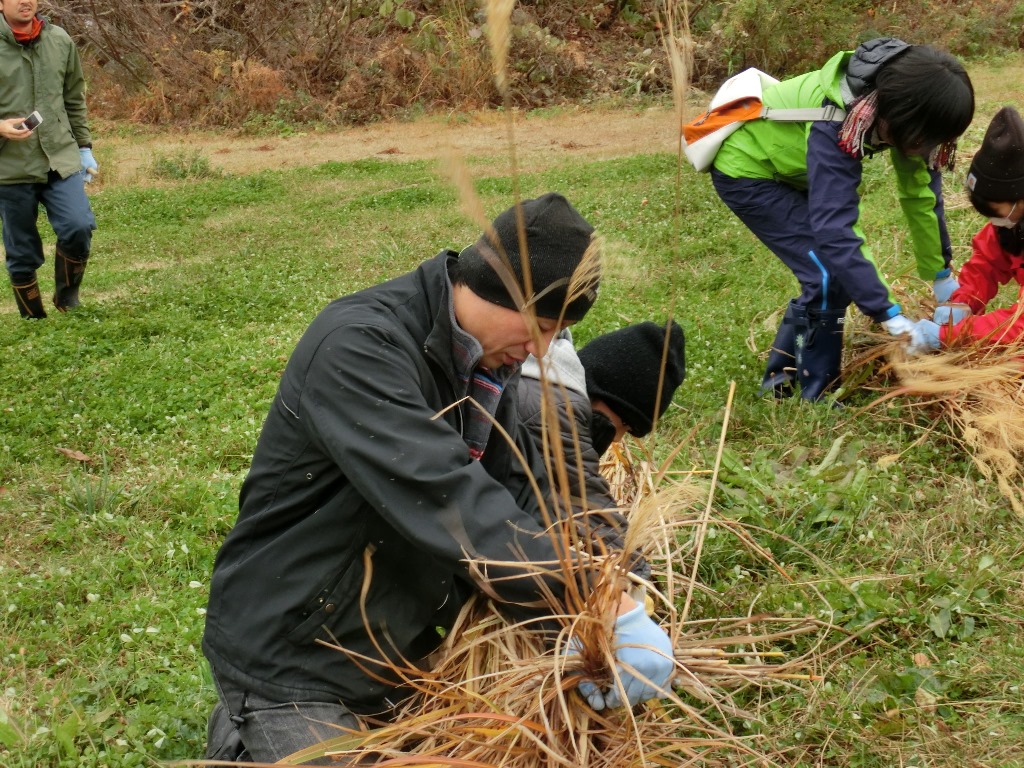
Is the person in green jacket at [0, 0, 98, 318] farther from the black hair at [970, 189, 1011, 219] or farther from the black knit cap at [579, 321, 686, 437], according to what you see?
the black hair at [970, 189, 1011, 219]

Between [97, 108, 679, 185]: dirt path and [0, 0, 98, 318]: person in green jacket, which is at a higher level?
[0, 0, 98, 318]: person in green jacket

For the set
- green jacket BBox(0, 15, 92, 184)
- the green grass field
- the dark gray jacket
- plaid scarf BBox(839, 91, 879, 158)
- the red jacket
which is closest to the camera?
the dark gray jacket

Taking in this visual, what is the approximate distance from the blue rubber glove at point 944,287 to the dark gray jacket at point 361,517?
297 centimetres

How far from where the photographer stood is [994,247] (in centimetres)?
409

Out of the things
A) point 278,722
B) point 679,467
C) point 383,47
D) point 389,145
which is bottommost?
point 389,145

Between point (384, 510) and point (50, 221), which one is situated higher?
point (384, 510)

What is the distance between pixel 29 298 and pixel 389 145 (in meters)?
8.12

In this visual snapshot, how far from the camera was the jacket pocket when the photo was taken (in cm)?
201

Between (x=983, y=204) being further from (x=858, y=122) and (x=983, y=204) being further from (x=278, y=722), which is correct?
(x=278, y=722)

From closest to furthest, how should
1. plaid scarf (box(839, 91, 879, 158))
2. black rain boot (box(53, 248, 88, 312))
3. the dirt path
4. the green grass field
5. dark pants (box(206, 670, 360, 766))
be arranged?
dark pants (box(206, 670, 360, 766)), the green grass field, plaid scarf (box(839, 91, 879, 158)), black rain boot (box(53, 248, 88, 312)), the dirt path

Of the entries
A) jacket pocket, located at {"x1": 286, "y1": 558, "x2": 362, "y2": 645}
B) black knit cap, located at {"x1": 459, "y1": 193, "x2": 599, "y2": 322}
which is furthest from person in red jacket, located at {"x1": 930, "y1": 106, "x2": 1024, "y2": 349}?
jacket pocket, located at {"x1": 286, "y1": 558, "x2": 362, "y2": 645}

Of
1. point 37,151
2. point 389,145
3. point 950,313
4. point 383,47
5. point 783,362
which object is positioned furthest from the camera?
point 383,47

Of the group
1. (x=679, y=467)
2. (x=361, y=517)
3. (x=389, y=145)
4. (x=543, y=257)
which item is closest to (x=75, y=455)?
(x=679, y=467)

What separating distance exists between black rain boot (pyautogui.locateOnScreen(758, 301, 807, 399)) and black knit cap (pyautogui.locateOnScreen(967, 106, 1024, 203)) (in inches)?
33.2
